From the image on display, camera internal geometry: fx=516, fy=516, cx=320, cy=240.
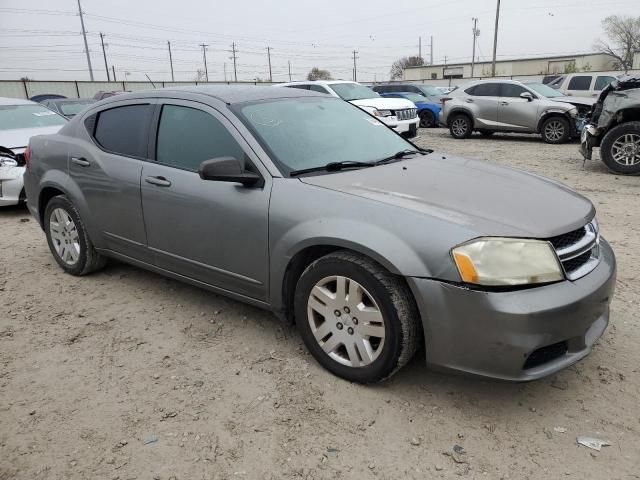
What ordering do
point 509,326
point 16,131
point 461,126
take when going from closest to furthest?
point 509,326 < point 16,131 < point 461,126

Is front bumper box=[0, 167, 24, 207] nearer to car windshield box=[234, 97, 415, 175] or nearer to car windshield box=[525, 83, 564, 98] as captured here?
car windshield box=[234, 97, 415, 175]

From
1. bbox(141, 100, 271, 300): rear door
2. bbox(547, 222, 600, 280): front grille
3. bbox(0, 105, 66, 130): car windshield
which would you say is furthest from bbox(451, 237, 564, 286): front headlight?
bbox(0, 105, 66, 130): car windshield

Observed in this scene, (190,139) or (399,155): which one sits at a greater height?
(190,139)

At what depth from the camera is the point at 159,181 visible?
11.4 ft

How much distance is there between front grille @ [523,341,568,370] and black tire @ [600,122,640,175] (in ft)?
23.1

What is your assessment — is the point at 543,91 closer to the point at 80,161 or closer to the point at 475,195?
the point at 475,195

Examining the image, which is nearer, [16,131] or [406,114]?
[16,131]

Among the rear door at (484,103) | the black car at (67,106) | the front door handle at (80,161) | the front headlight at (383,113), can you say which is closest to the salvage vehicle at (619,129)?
the front headlight at (383,113)

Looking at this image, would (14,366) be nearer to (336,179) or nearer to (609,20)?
(336,179)

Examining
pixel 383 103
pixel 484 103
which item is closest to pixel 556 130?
pixel 484 103

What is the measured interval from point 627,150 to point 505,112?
5649mm

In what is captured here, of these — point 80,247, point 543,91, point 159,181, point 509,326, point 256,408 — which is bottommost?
point 256,408

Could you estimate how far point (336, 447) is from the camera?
2.38m

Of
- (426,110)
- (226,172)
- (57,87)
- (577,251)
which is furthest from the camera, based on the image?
(57,87)
